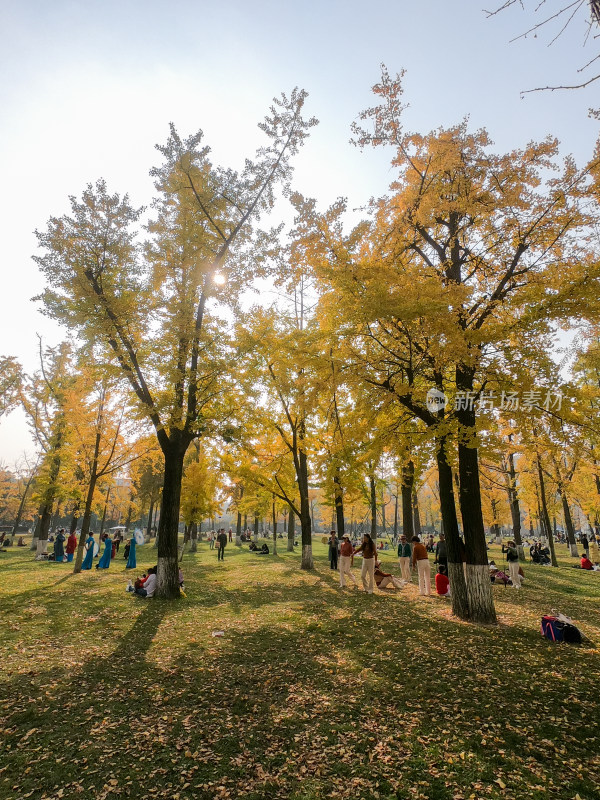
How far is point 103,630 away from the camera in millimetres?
8305

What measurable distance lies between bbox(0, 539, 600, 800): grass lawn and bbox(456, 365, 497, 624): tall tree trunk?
0.57 meters

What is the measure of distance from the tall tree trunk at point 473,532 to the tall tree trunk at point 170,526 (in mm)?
7747

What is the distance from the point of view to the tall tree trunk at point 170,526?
11336mm

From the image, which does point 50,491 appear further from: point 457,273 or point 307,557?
point 457,273

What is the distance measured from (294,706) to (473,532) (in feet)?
18.2

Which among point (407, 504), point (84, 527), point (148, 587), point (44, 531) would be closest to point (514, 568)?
point (407, 504)

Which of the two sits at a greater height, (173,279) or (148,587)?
(173,279)

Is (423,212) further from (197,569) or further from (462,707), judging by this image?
(197,569)

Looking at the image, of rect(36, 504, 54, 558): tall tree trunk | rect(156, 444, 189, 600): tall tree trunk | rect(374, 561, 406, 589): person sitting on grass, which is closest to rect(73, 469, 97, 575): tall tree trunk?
rect(156, 444, 189, 600): tall tree trunk

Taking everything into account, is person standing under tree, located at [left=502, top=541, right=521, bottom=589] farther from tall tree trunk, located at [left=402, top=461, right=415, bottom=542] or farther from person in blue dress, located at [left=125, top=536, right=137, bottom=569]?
person in blue dress, located at [left=125, top=536, right=137, bottom=569]

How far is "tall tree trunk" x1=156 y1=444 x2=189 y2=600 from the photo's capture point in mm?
11336

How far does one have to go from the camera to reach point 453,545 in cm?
951

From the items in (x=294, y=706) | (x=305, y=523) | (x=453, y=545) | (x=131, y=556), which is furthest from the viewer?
(x=131, y=556)

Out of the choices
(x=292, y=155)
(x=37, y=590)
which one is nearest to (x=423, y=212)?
(x=292, y=155)
